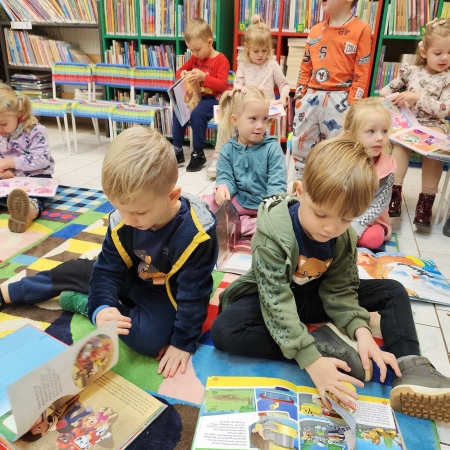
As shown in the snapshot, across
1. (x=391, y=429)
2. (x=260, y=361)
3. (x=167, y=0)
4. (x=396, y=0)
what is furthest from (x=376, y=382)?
(x=167, y=0)

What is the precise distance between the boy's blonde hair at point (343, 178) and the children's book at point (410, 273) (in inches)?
26.0

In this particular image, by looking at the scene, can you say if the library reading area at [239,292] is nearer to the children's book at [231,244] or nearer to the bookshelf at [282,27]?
the children's book at [231,244]

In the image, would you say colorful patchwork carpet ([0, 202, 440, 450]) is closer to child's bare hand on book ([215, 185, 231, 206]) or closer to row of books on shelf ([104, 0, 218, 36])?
child's bare hand on book ([215, 185, 231, 206])

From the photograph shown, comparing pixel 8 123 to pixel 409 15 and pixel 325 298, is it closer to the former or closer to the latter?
pixel 325 298

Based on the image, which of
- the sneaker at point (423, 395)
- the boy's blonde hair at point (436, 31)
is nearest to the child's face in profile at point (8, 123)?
the sneaker at point (423, 395)

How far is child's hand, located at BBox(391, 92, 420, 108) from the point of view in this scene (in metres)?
2.09

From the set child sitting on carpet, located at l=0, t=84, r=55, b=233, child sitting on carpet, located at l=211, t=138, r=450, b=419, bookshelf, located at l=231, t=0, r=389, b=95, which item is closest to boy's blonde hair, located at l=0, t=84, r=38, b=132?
child sitting on carpet, located at l=0, t=84, r=55, b=233

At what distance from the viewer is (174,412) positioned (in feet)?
3.02

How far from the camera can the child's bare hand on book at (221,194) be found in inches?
66.6

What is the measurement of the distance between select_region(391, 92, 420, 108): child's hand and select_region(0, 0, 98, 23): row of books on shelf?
2647mm

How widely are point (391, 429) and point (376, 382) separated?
169 millimetres

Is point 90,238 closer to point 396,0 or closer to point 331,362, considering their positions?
point 331,362

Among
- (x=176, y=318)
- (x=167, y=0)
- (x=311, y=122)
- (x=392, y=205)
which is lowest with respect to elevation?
(x=392, y=205)

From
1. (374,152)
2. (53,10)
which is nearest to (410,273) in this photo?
(374,152)
